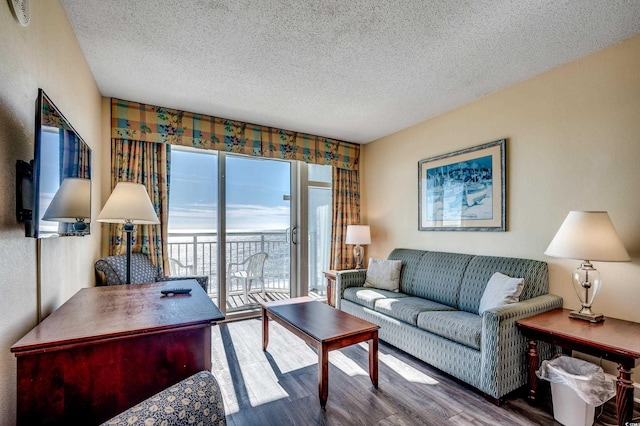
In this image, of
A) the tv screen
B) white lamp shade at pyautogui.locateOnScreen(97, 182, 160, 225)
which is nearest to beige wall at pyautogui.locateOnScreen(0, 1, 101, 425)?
the tv screen

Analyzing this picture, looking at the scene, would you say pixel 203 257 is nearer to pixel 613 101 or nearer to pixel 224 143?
pixel 224 143

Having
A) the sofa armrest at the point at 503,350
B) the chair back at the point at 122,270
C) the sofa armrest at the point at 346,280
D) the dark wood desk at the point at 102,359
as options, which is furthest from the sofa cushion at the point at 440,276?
the chair back at the point at 122,270

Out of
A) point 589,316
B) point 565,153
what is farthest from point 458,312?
point 565,153

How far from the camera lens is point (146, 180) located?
10.8 ft

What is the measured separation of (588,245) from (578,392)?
89 cm

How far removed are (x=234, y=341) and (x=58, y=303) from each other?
1.76 meters

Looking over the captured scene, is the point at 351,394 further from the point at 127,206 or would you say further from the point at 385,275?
the point at 127,206

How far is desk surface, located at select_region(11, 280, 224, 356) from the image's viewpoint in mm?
1115

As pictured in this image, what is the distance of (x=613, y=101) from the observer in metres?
2.22

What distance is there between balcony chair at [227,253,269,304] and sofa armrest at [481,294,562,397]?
2.82 metres

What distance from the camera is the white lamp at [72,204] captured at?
1.45 meters

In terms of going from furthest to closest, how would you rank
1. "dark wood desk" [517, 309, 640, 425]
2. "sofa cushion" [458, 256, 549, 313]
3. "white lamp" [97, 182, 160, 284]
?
"sofa cushion" [458, 256, 549, 313] → "white lamp" [97, 182, 160, 284] → "dark wood desk" [517, 309, 640, 425]

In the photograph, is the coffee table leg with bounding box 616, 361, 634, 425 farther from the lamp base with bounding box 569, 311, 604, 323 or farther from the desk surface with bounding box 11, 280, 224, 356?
the desk surface with bounding box 11, 280, 224, 356

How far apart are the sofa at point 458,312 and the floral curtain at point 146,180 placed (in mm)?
2027
